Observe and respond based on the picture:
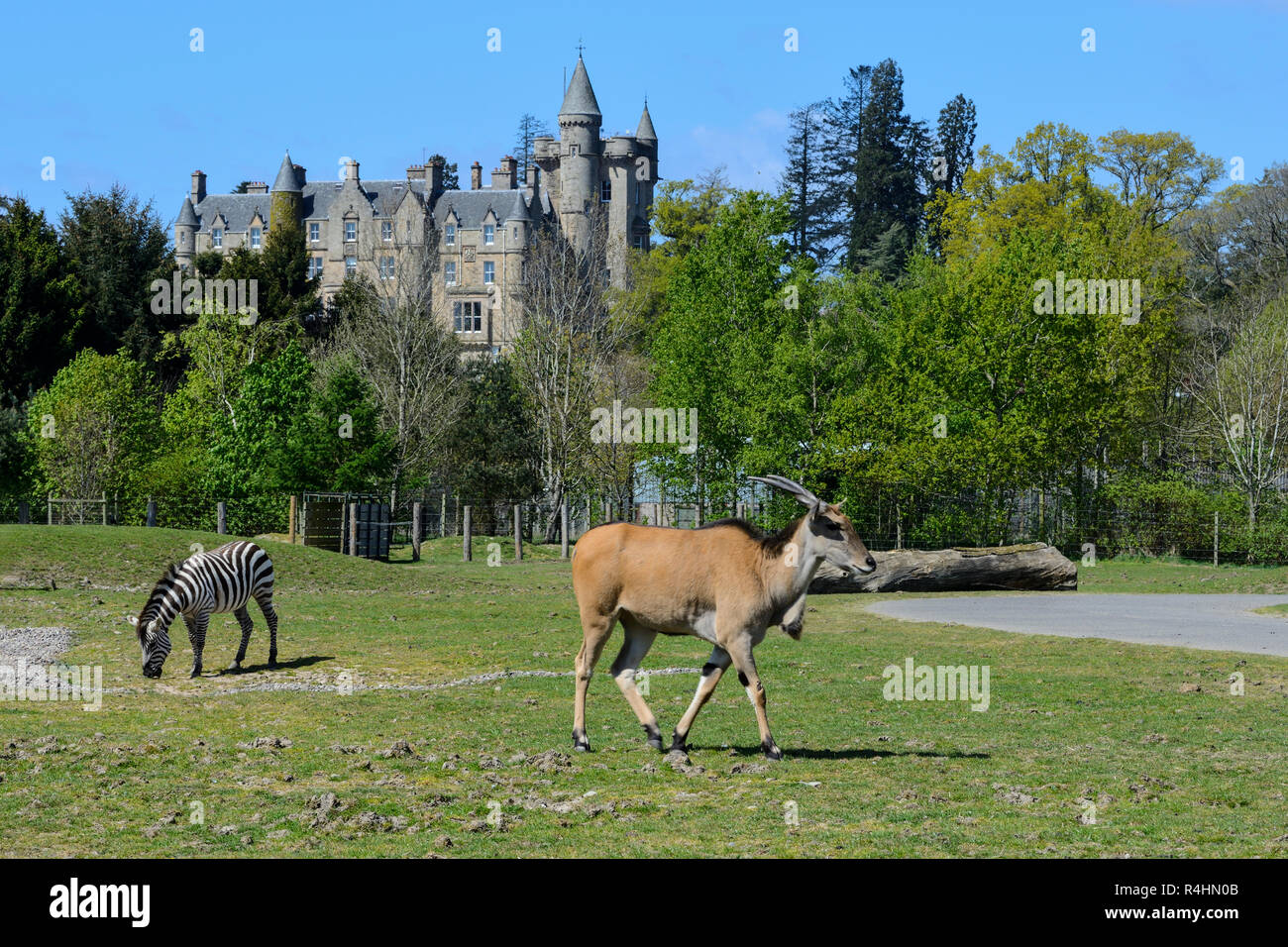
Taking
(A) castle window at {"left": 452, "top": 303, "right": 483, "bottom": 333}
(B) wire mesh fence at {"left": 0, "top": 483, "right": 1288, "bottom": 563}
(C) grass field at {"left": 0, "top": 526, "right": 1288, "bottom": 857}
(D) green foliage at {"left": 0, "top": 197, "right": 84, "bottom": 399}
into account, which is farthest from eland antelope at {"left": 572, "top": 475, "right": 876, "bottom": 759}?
(A) castle window at {"left": 452, "top": 303, "right": 483, "bottom": 333}

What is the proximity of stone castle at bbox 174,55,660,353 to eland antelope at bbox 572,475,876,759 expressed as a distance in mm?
118801

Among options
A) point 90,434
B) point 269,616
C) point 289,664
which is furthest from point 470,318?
point 289,664

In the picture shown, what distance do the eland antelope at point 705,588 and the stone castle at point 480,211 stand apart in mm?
118801

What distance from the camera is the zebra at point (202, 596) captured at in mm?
19484

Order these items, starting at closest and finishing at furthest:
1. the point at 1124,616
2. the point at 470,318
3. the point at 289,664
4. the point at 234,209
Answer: the point at 289,664
the point at 1124,616
the point at 470,318
the point at 234,209

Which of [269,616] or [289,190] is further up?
[289,190]

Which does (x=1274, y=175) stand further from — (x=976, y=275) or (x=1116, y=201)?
(x=976, y=275)

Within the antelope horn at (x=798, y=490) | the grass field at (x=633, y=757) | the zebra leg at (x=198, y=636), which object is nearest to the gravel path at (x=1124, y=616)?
the grass field at (x=633, y=757)

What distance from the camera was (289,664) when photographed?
21109 mm

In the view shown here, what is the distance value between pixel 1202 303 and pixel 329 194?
102 metres

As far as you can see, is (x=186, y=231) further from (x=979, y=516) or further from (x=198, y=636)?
(x=198, y=636)

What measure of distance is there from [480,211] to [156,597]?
126721mm

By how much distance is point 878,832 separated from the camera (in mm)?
10125

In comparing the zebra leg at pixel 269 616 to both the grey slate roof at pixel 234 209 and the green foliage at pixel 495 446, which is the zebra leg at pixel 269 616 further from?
the grey slate roof at pixel 234 209
